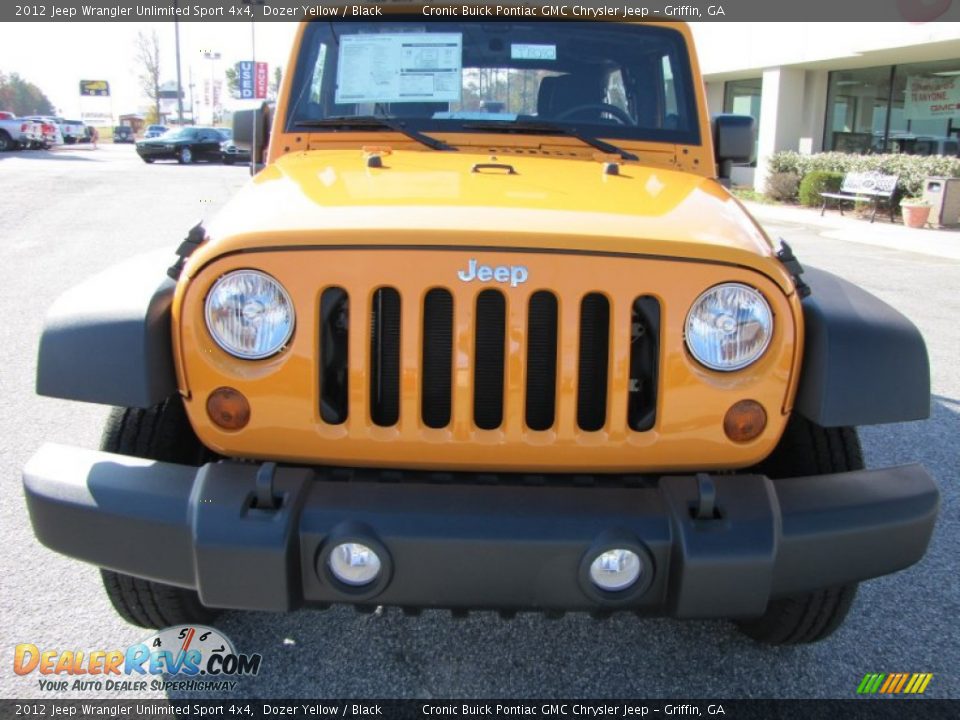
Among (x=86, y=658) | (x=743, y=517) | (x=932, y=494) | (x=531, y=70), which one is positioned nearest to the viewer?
(x=743, y=517)

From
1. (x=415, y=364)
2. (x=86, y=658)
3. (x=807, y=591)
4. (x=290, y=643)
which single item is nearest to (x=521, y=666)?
(x=290, y=643)

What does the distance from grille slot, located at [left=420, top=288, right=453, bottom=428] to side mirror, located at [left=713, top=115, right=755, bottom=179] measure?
1968 millimetres

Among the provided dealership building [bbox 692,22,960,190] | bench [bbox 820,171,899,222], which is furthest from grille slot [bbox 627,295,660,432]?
dealership building [bbox 692,22,960,190]

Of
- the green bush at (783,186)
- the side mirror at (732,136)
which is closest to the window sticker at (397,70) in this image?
the side mirror at (732,136)

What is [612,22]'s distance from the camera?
3.46 metres

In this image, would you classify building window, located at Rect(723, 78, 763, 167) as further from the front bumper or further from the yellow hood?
the front bumper

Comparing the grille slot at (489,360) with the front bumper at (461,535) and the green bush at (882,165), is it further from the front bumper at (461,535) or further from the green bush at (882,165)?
the green bush at (882,165)

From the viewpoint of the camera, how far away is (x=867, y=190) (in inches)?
633

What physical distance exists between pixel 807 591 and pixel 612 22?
7.96 ft

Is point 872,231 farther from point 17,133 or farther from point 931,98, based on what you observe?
point 17,133

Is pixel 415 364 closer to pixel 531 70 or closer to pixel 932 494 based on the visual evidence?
pixel 932 494

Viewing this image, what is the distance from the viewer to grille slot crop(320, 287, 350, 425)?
1.96 metres

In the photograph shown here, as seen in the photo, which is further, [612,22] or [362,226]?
[612,22]

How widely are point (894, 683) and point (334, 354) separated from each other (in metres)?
1.88
